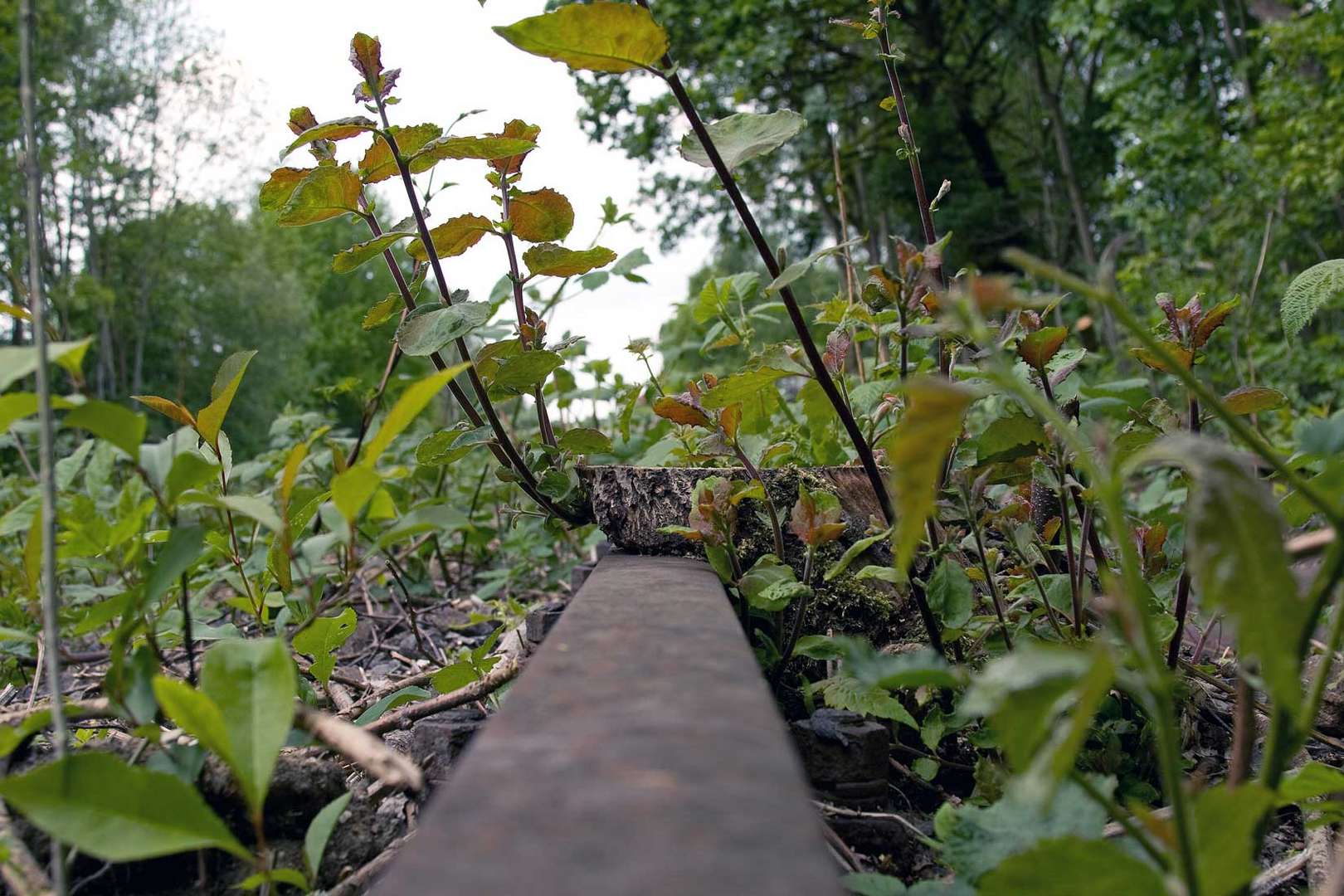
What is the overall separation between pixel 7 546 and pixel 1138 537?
3.49 meters

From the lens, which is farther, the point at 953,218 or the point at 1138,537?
the point at 953,218

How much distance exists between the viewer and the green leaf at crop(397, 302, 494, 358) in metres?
1.19

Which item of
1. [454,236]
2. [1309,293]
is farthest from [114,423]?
[1309,293]

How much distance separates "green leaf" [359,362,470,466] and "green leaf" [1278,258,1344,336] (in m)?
1.03

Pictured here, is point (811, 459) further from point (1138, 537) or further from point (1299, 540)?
point (1299, 540)

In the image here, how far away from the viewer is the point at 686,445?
1703mm

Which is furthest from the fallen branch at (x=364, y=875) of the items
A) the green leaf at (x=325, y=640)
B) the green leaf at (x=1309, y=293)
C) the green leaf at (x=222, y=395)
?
the green leaf at (x=1309, y=293)

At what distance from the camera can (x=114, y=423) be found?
753 mm

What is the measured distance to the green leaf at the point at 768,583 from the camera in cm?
110

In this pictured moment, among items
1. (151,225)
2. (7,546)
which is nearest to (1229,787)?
(7,546)

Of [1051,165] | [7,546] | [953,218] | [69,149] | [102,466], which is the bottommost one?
[7,546]

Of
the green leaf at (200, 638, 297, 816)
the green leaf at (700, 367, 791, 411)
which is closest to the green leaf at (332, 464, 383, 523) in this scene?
the green leaf at (200, 638, 297, 816)

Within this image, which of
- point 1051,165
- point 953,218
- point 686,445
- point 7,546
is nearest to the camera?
point 686,445

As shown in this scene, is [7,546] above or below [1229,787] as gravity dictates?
below
